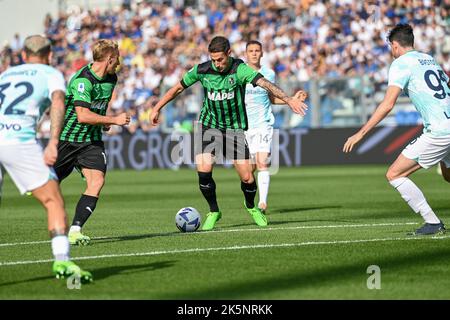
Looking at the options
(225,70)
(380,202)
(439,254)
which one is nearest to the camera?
(439,254)

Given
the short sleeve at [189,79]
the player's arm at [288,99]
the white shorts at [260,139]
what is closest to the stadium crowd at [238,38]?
the white shorts at [260,139]

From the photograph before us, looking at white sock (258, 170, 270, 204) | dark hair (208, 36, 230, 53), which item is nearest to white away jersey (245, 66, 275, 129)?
white sock (258, 170, 270, 204)

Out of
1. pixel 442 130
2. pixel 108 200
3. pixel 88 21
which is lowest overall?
pixel 108 200

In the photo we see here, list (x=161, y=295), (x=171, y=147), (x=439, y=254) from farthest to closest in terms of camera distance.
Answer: (x=171, y=147), (x=439, y=254), (x=161, y=295)

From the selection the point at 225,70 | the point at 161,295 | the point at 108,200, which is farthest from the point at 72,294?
the point at 108,200

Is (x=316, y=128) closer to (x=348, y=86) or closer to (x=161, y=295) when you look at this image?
(x=348, y=86)

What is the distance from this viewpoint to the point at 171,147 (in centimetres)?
3372

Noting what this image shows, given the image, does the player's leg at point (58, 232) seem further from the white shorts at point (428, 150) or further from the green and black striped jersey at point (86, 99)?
the white shorts at point (428, 150)

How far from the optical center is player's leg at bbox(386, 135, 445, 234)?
11359mm

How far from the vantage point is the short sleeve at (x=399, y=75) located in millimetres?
11211

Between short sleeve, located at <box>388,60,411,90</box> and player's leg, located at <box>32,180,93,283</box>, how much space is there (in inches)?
172

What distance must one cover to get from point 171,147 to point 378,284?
25773 millimetres

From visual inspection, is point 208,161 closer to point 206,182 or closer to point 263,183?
point 206,182
